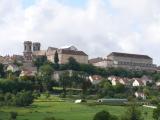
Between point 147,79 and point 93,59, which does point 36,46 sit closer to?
point 93,59

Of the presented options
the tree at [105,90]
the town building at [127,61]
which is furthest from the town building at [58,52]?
the tree at [105,90]

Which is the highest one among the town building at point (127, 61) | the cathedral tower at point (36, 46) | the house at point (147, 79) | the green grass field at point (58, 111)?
the cathedral tower at point (36, 46)

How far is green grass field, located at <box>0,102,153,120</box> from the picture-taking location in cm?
5412

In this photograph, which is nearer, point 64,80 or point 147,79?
point 64,80

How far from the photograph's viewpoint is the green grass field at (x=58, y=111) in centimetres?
5412

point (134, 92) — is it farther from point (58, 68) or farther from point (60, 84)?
point (58, 68)

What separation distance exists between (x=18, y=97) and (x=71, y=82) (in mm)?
26966

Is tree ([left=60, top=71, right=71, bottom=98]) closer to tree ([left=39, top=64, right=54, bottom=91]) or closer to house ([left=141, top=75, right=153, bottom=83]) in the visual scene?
tree ([left=39, top=64, right=54, bottom=91])

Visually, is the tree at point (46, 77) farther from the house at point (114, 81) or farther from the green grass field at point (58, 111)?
the green grass field at point (58, 111)

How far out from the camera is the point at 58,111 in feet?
199

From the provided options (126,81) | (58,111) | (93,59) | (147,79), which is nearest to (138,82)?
(126,81)

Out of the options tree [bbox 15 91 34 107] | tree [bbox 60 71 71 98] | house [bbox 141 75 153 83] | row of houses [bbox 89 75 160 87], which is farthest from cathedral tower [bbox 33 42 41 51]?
tree [bbox 15 91 34 107]

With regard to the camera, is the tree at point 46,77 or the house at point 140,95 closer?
the house at point 140,95

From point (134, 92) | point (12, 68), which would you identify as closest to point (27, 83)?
point (134, 92)
